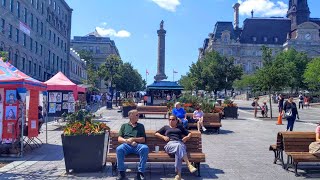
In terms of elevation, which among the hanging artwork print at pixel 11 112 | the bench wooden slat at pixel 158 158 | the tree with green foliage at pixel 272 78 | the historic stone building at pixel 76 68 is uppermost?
the historic stone building at pixel 76 68

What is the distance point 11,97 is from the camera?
1145 centimetres

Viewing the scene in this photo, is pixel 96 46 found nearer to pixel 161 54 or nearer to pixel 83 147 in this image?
pixel 161 54

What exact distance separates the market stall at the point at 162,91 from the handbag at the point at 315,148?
1258 inches

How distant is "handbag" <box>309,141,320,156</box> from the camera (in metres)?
8.89

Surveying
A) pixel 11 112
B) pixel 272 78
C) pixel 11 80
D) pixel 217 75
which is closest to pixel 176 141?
pixel 11 80

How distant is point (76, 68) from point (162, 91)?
4129 cm

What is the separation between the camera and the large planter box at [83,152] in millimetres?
8594

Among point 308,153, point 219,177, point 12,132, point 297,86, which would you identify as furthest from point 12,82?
point 297,86

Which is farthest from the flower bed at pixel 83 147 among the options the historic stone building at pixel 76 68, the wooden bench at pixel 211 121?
the historic stone building at pixel 76 68

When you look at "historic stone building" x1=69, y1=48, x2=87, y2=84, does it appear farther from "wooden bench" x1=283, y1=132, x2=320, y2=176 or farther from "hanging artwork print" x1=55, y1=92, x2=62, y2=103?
"wooden bench" x1=283, y1=132, x2=320, y2=176

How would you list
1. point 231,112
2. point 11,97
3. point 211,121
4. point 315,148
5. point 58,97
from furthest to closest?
point 231,112
point 58,97
point 211,121
point 11,97
point 315,148

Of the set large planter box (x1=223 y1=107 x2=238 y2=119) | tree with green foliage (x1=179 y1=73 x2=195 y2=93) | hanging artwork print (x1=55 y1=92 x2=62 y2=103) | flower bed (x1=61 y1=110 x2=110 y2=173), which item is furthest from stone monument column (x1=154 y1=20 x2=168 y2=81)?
flower bed (x1=61 y1=110 x2=110 y2=173)

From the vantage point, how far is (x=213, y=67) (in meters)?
48.7

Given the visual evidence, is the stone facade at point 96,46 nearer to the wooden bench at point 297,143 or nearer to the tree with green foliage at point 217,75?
the tree with green foliage at point 217,75
